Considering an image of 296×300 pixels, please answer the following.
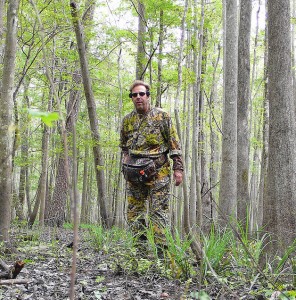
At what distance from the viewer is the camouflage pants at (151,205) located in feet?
14.1

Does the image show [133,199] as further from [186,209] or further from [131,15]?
[131,15]

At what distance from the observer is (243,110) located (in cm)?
866

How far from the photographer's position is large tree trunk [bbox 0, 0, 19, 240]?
14.6 ft

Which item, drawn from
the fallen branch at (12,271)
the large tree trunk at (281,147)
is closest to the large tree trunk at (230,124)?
the large tree trunk at (281,147)

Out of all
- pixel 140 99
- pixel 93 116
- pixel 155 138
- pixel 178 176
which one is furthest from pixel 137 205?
pixel 93 116

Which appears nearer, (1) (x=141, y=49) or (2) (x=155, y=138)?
(2) (x=155, y=138)

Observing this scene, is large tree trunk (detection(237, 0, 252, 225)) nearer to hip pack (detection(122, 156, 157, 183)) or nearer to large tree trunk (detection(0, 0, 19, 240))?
hip pack (detection(122, 156, 157, 183))

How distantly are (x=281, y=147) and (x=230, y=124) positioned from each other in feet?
14.7

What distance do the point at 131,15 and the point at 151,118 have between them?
7315 millimetres

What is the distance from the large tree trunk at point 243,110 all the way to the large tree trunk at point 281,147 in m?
4.69

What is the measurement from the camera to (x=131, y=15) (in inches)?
431

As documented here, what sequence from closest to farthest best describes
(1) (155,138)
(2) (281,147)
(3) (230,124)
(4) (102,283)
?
(4) (102,283) < (2) (281,147) < (1) (155,138) < (3) (230,124)

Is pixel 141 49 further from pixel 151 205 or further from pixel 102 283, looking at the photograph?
pixel 102 283

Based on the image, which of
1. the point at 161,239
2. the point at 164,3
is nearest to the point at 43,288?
the point at 161,239
